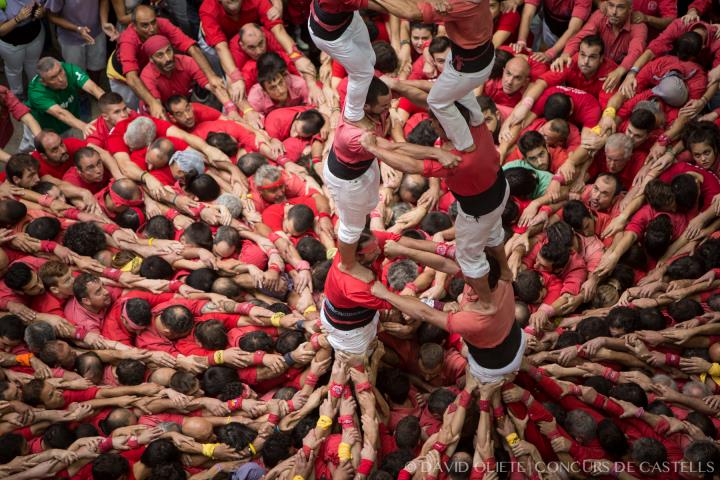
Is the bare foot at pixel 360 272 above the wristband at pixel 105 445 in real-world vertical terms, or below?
above

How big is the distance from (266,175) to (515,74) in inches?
91.9

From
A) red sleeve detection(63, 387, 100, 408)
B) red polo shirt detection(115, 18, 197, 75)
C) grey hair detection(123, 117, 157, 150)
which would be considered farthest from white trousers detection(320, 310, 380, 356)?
red polo shirt detection(115, 18, 197, 75)

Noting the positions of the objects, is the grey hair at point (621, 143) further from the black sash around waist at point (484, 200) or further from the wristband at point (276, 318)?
the wristband at point (276, 318)

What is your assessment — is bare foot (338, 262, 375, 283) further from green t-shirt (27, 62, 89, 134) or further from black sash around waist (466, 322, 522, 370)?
green t-shirt (27, 62, 89, 134)

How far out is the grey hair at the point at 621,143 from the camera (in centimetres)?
698

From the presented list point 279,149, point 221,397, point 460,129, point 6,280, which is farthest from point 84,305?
point 460,129

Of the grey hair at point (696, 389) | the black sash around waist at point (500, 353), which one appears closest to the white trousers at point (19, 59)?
the black sash around waist at point (500, 353)

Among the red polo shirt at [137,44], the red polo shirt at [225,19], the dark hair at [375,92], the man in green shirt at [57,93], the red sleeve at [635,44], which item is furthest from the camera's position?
the red polo shirt at [225,19]

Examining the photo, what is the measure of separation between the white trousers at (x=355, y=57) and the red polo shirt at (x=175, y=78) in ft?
11.3

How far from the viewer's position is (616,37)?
8078 mm

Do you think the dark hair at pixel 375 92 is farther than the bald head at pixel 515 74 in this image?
No

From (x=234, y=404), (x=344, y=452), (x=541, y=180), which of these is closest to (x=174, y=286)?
(x=234, y=404)

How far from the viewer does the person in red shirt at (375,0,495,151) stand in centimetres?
429

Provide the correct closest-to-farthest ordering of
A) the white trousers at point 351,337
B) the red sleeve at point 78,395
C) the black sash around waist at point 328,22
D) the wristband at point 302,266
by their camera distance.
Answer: the black sash around waist at point 328,22, the white trousers at point 351,337, the red sleeve at point 78,395, the wristband at point 302,266
